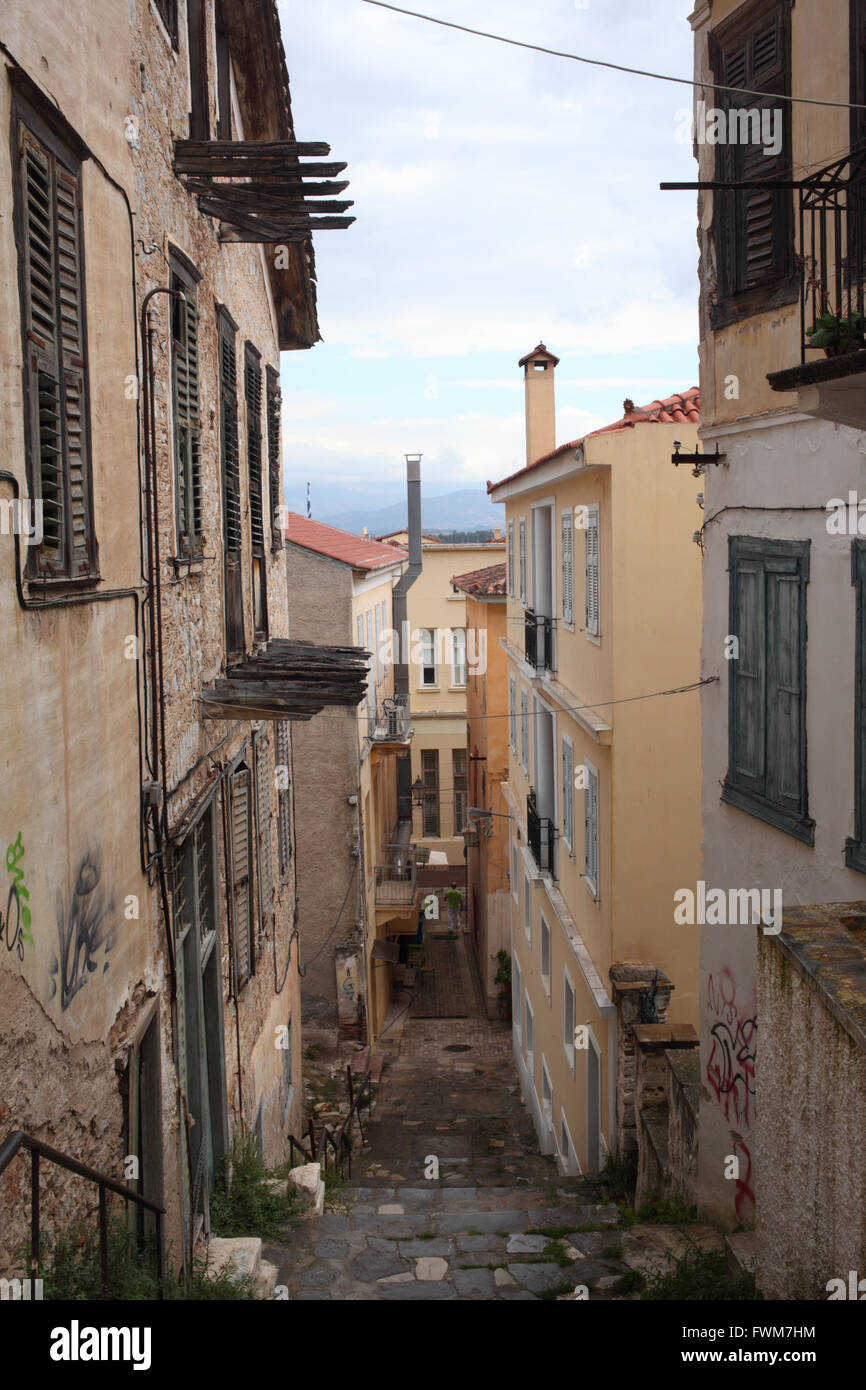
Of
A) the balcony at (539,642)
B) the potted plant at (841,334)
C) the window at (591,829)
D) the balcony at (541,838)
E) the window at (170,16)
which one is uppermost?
the window at (170,16)

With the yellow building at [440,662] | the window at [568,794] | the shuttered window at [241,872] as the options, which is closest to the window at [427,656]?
the yellow building at [440,662]

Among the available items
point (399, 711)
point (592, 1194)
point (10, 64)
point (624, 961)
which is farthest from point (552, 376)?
point (10, 64)

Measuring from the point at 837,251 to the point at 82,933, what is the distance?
5014 mm

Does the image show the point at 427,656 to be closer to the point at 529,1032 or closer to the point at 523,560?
the point at 523,560

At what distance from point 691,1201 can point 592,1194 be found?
2.92 metres

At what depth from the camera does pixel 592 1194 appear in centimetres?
1219

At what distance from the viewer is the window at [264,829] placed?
1180 centimetres

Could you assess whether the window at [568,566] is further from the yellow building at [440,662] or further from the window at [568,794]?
the yellow building at [440,662]

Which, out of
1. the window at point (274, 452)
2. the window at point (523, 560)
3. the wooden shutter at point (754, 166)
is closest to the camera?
the wooden shutter at point (754, 166)

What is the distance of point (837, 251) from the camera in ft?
19.9

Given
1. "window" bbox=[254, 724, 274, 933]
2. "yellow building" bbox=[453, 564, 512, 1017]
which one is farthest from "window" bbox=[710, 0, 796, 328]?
"yellow building" bbox=[453, 564, 512, 1017]

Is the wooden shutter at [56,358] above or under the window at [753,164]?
under

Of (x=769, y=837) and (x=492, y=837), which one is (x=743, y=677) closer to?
(x=769, y=837)

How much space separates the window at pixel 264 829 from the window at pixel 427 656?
24.9 meters
